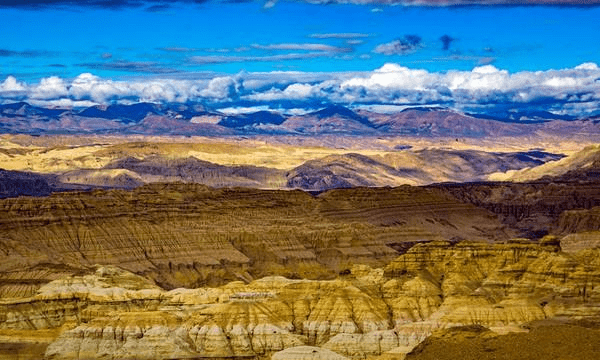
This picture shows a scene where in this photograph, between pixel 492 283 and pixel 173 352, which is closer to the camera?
pixel 173 352

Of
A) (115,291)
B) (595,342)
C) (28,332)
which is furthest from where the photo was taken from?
(115,291)

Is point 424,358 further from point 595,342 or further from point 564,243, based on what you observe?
point 564,243

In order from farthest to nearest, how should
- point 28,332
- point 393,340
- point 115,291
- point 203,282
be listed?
1. point 203,282
2. point 115,291
3. point 28,332
4. point 393,340

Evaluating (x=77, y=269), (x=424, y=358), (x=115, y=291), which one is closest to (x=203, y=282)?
(x=77, y=269)

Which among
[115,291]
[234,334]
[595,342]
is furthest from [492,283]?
[595,342]

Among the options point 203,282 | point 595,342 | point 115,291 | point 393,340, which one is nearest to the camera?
point 595,342

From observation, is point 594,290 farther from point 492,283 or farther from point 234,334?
point 234,334

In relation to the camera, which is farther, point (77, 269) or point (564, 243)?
point (564, 243)
